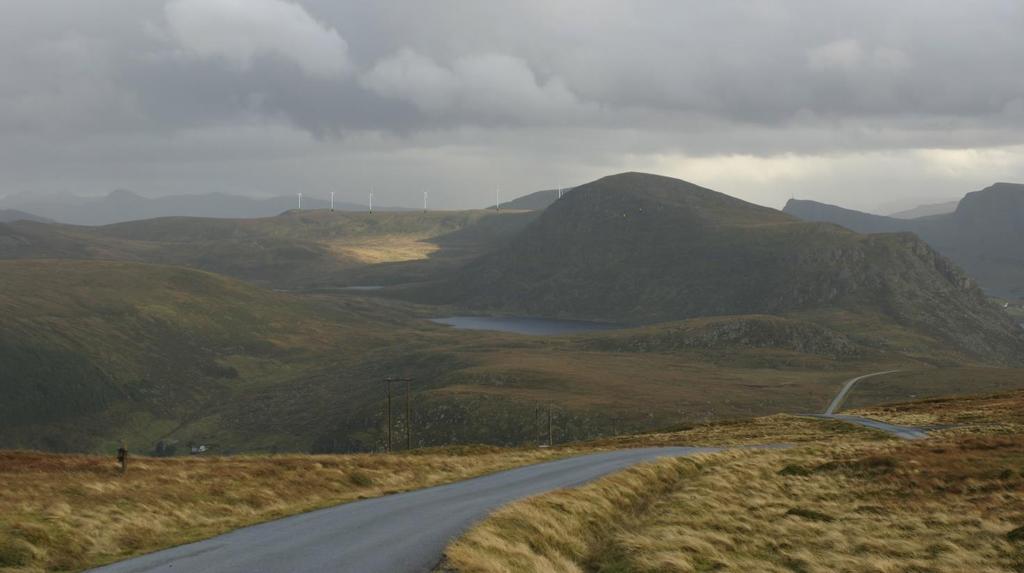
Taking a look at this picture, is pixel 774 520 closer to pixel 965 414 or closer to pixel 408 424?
pixel 965 414

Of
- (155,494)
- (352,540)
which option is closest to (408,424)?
(155,494)

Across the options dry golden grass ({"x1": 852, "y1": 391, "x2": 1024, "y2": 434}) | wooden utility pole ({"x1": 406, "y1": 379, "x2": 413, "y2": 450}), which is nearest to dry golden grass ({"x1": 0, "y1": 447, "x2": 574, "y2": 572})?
dry golden grass ({"x1": 852, "y1": 391, "x2": 1024, "y2": 434})

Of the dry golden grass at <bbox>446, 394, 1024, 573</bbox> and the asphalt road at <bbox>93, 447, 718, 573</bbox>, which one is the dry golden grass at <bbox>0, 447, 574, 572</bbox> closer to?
the asphalt road at <bbox>93, 447, 718, 573</bbox>

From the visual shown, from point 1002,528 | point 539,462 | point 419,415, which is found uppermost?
point 1002,528

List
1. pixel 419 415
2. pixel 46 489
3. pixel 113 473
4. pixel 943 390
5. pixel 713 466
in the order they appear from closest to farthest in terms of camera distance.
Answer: pixel 46 489, pixel 113 473, pixel 713 466, pixel 419 415, pixel 943 390

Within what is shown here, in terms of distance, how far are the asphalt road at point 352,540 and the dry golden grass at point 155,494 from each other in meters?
2.19

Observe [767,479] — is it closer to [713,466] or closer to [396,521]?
[713,466]

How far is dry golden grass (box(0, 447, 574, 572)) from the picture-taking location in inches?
1043

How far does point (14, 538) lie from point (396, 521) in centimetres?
1099

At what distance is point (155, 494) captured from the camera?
3775 centimetres

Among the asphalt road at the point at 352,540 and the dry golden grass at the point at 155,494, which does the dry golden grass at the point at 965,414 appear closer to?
the dry golden grass at the point at 155,494

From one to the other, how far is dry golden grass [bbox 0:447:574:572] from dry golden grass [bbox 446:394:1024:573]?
10429 millimetres

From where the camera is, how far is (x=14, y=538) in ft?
83.1

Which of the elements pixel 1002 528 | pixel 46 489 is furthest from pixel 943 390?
pixel 46 489
